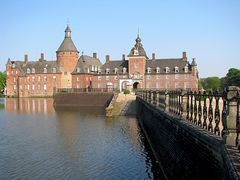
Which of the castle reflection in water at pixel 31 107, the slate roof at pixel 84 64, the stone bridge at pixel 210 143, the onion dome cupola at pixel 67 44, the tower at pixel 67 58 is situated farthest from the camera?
the tower at pixel 67 58

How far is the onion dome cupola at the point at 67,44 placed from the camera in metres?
71.7

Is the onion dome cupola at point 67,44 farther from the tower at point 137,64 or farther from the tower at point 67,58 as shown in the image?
the tower at point 137,64

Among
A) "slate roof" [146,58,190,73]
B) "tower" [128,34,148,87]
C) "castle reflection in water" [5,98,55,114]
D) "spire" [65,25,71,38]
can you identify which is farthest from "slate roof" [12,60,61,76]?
"slate roof" [146,58,190,73]

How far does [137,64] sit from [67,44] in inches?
Answer: 726

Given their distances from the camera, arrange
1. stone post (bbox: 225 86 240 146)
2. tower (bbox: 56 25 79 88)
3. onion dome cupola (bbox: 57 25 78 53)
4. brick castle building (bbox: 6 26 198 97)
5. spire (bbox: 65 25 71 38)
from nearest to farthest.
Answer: stone post (bbox: 225 86 240 146) < brick castle building (bbox: 6 26 198 97) < onion dome cupola (bbox: 57 25 78 53) < tower (bbox: 56 25 79 88) < spire (bbox: 65 25 71 38)

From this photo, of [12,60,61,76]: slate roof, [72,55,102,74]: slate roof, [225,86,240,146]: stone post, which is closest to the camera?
[225,86,240,146]: stone post

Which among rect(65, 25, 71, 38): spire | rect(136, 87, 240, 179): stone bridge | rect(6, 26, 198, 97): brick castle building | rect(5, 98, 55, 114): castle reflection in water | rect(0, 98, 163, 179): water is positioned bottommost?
rect(0, 98, 163, 179): water

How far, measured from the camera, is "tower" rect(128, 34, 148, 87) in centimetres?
6450

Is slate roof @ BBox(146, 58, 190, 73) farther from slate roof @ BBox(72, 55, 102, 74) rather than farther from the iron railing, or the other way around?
the iron railing

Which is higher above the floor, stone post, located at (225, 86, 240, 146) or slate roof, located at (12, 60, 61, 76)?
slate roof, located at (12, 60, 61, 76)

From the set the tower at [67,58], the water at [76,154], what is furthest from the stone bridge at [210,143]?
the tower at [67,58]

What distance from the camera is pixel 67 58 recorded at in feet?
236

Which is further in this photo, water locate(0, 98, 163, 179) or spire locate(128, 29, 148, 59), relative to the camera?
spire locate(128, 29, 148, 59)

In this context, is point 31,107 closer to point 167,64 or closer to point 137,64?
point 137,64
